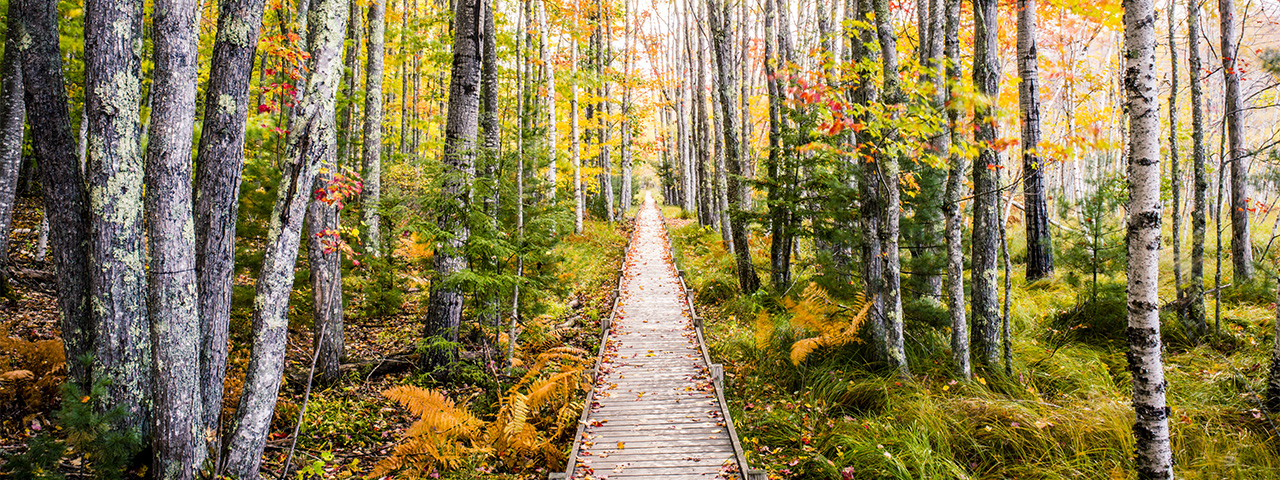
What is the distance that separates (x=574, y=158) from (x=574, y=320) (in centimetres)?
756

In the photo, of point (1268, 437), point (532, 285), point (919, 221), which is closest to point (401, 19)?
point (532, 285)

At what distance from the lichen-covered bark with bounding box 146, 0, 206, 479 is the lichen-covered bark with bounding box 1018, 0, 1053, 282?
22.8ft

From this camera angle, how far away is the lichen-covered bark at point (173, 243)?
10.5 ft

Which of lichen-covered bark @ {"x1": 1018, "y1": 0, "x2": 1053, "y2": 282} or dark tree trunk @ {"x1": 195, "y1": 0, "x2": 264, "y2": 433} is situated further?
lichen-covered bark @ {"x1": 1018, "y1": 0, "x2": 1053, "y2": 282}

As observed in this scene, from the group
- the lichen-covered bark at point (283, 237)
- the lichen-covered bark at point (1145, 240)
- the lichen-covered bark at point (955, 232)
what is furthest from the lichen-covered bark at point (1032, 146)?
the lichen-covered bark at point (283, 237)

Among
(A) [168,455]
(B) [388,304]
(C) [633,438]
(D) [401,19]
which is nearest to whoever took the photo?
(A) [168,455]

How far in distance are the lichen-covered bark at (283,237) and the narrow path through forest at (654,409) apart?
98.7 inches

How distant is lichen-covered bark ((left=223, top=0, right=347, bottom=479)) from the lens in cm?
368

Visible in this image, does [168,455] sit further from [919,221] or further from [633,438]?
[919,221]

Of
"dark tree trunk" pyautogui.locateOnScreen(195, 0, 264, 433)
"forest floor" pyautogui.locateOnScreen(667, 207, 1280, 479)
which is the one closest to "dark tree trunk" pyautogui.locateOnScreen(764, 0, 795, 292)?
"forest floor" pyautogui.locateOnScreen(667, 207, 1280, 479)

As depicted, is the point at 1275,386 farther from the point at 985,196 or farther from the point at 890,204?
Result: the point at 890,204

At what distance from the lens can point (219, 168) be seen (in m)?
3.66

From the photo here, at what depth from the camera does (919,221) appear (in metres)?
7.25

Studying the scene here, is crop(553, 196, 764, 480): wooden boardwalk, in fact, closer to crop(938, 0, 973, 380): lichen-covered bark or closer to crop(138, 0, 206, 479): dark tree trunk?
crop(938, 0, 973, 380): lichen-covered bark
